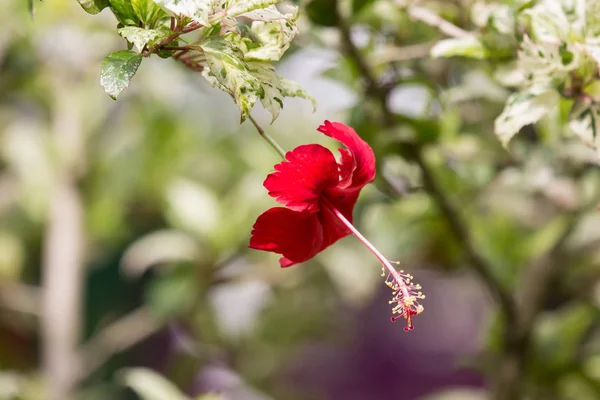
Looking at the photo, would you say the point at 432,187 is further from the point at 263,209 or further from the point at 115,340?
the point at 115,340

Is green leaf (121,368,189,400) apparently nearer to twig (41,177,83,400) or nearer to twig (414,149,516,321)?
twig (414,149,516,321)

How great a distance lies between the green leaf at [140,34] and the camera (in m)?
0.27

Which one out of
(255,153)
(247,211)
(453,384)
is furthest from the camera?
(453,384)

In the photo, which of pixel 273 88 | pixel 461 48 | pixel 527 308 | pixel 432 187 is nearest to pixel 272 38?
pixel 273 88

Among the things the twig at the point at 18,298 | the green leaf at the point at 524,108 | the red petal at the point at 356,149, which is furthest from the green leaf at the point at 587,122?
the twig at the point at 18,298

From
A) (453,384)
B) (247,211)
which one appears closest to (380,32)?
(247,211)

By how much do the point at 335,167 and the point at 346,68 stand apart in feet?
0.87

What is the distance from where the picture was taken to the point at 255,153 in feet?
2.94

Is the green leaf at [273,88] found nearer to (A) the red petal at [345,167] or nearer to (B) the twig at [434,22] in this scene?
(A) the red petal at [345,167]

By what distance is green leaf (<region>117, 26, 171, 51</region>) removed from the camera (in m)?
0.27

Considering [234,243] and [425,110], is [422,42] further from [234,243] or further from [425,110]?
[234,243]

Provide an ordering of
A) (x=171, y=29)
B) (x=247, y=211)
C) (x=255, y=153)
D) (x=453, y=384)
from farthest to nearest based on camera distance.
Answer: (x=453, y=384)
(x=255, y=153)
(x=247, y=211)
(x=171, y=29)

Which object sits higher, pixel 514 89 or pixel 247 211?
pixel 514 89

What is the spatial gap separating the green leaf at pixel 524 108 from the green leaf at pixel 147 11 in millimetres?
181
